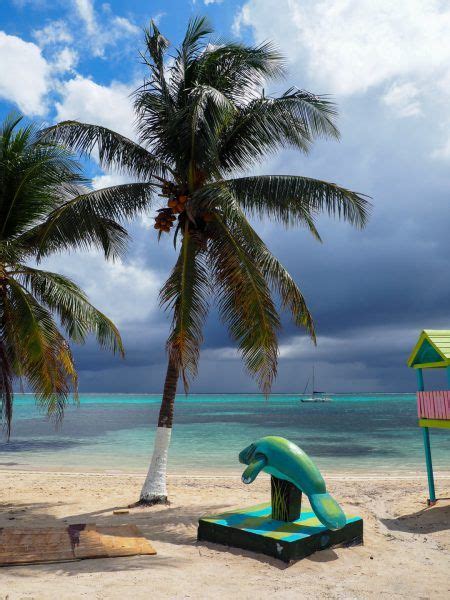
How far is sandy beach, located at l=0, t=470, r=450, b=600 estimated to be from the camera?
5.12m

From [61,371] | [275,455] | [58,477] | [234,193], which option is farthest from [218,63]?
[58,477]

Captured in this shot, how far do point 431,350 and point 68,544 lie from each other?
24.9 feet

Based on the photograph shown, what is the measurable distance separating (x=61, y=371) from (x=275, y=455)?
4.80m

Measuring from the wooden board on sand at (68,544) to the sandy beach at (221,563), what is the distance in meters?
0.17

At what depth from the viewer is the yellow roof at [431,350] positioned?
9.46 metres

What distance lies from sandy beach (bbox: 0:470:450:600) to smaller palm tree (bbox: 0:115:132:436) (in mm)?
2326

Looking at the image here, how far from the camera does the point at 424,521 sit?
342 inches

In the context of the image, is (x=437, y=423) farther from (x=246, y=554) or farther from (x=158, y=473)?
(x=158, y=473)

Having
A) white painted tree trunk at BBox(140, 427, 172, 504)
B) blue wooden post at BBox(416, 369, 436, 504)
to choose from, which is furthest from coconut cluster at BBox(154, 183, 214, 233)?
blue wooden post at BBox(416, 369, 436, 504)

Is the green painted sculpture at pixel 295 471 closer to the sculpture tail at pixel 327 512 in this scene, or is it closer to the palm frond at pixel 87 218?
the sculpture tail at pixel 327 512

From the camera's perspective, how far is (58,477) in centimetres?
1505

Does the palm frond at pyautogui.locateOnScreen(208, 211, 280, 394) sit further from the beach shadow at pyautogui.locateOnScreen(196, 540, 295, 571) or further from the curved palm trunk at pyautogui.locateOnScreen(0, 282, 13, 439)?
the curved palm trunk at pyautogui.locateOnScreen(0, 282, 13, 439)

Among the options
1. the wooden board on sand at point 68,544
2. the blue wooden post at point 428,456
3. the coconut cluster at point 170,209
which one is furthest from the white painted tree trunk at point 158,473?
the blue wooden post at point 428,456

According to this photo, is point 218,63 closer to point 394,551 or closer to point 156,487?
point 156,487
